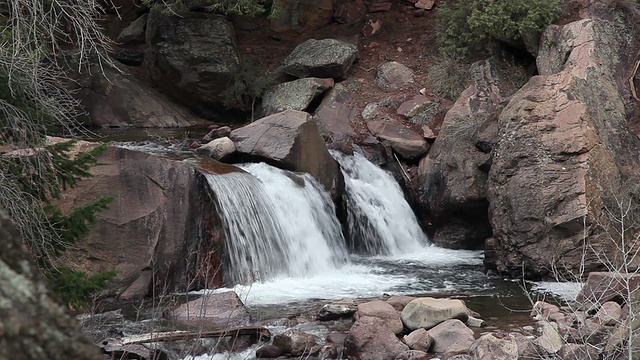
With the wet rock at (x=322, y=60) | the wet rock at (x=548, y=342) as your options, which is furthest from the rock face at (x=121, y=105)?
the wet rock at (x=548, y=342)

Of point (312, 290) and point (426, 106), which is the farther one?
point (426, 106)

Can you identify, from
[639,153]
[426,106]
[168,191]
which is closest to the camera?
[168,191]

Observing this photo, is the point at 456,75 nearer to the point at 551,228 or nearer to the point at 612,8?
the point at 612,8

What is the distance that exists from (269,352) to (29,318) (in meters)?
5.97

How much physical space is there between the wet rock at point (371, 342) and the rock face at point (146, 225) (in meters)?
2.26

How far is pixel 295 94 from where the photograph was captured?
50.8ft

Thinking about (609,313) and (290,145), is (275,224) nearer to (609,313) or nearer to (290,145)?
(290,145)

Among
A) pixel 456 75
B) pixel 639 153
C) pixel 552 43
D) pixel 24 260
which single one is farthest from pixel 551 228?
pixel 24 260

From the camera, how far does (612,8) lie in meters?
13.6

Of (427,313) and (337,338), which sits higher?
(427,313)

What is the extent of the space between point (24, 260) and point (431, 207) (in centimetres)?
1212

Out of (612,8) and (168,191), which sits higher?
(612,8)

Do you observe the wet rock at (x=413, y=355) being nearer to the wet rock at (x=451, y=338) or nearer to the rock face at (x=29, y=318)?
the wet rock at (x=451, y=338)

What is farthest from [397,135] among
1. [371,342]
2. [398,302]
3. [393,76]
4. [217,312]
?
[371,342]
